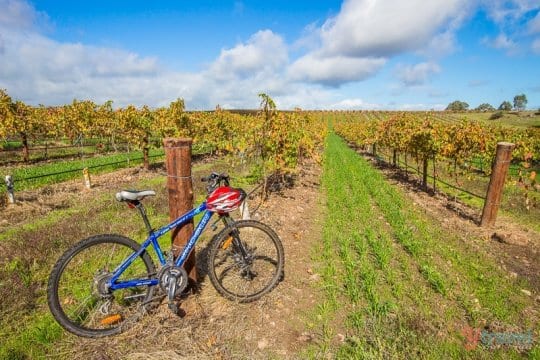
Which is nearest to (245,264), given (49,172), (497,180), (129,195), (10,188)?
(129,195)

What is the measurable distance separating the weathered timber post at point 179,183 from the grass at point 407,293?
6.94 ft

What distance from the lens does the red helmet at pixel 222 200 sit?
157 inches

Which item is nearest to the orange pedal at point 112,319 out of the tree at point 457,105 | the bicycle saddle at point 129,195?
the bicycle saddle at point 129,195

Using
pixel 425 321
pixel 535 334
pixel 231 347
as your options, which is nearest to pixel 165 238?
pixel 231 347

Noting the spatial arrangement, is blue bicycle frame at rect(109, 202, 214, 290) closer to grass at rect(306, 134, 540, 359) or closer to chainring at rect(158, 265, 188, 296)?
chainring at rect(158, 265, 188, 296)

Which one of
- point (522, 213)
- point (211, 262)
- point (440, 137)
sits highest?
point (440, 137)

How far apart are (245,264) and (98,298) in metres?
1.92

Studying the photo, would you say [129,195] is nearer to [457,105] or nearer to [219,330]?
[219,330]

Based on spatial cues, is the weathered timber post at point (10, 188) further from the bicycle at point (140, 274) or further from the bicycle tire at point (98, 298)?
the bicycle tire at point (98, 298)

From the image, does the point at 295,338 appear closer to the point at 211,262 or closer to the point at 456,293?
the point at 211,262

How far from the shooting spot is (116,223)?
7922 mm

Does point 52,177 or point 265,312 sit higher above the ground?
point 265,312

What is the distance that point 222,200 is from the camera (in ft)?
13.2

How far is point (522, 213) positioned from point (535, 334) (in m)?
8.00
